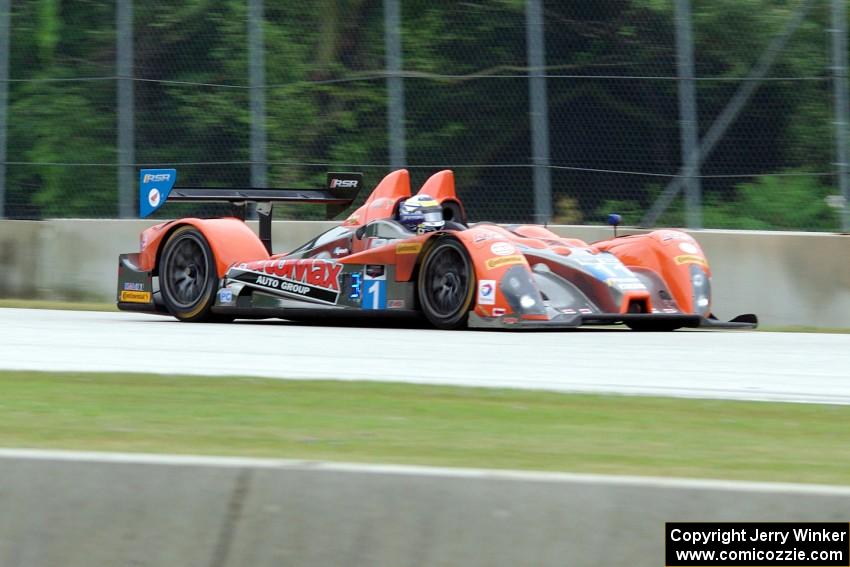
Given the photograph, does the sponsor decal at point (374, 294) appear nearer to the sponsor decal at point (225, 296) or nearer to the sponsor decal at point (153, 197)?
the sponsor decal at point (225, 296)

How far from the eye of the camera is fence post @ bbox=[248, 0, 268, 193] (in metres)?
16.5

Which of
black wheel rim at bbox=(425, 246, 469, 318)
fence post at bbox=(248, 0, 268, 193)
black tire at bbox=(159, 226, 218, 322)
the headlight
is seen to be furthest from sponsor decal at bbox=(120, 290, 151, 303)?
the headlight

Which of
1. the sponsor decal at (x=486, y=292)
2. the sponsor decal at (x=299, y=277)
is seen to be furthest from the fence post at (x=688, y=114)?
the sponsor decal at (x=299, y=277)

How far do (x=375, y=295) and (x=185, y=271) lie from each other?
2.43 m

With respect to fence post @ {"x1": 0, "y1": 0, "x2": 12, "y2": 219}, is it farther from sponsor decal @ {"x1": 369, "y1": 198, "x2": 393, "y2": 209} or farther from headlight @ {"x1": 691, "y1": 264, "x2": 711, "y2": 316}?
headlight @ {"x1": 691, "y1": 264, "x2": 711, "y2": 316}

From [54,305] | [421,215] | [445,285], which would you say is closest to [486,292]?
[445,285]

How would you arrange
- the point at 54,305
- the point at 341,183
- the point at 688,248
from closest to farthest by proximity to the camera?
1. the point at 688,248
2. the point at 341,183
3. the point at 54,305

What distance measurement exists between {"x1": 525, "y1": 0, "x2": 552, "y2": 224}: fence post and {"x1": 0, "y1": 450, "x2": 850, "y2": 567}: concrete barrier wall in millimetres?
10956

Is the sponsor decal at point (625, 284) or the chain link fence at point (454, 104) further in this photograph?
the chain link fence at point (454, 104)

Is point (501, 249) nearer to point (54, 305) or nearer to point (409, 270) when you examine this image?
point (409, 270)

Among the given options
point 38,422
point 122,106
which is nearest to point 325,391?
point 38,422

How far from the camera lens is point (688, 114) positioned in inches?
581

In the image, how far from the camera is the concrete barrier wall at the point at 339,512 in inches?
157

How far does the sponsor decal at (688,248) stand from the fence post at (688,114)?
2.33 metres
